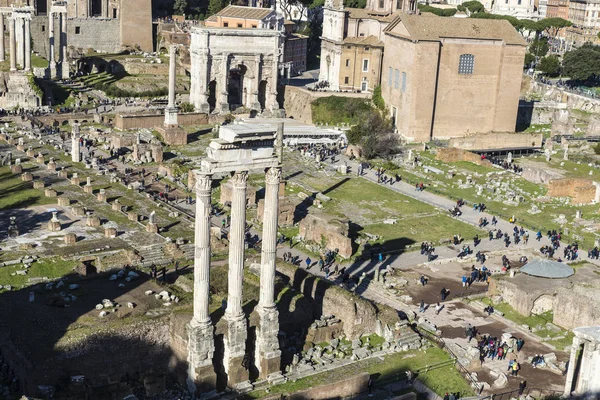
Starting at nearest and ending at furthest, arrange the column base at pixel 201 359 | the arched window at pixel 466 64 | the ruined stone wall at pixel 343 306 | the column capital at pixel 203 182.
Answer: the column capital at pixel 203 182 → the column base at pixel 201 359 → the ruined stone wall at pixel 343 306 → the arched window at pixel 466 64

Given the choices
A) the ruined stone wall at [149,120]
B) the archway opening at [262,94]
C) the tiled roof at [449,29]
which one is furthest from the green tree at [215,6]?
the tiled roof at [449,29]

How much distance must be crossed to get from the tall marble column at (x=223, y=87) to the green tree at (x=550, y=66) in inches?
1533

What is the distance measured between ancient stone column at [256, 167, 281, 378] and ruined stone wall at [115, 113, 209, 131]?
41.0 m

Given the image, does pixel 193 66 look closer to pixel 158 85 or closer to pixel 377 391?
pixel 158 85

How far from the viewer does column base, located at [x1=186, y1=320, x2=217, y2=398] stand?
102 ft

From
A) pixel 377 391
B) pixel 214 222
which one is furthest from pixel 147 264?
pixel 377 391

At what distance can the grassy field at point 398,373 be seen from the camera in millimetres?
32188

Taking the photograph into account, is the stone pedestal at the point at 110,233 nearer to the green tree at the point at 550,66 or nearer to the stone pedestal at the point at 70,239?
the stone pedestal at the point at 70,239

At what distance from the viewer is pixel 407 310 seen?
4091cm

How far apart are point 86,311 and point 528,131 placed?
2189 inches

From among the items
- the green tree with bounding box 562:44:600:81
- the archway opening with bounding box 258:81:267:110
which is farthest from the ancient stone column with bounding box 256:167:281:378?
the green tree with bounding box 562:44:600:81

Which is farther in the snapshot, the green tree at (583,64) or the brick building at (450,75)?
the green tree at (583,64)

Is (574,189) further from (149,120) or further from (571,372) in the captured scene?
(149,120)

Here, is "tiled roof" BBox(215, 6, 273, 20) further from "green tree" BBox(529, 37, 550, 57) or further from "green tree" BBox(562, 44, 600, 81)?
"green tree" BBox(529, 37, 550, 57)
